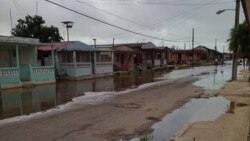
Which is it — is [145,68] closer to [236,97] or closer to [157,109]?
[236,97]

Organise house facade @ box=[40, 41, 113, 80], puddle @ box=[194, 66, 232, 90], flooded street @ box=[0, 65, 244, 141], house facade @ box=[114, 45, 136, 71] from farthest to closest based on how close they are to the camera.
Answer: house facade @ box=[114, 45, 136, 71]
house facade @ box=[40, 41, 113, 80]
puddle @ box=[194, 66, 232, 90]
flooded street @ box=[0, 65, 244, 141]

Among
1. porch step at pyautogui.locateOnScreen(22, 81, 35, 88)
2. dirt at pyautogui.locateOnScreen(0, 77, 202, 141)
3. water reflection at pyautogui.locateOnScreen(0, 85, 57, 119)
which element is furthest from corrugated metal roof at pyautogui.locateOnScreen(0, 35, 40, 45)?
dirt at pyautogui.locateOnScreen(0, 77, 202, 141)

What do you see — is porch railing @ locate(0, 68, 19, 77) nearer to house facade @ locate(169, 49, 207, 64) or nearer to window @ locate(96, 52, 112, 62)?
window @ locate(96, 52, 112, 62)

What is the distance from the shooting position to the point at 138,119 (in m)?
12.8

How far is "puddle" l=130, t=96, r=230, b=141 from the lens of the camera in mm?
10720

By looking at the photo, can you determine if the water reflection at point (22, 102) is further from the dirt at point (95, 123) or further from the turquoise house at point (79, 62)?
the turquoise house at point (79, 62)

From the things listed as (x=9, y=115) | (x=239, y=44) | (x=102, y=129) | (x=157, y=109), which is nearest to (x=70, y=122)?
(x=102, y=129)

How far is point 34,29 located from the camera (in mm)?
50969

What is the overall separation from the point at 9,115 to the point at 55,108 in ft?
7.12

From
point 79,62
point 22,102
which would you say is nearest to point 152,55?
point 79,62

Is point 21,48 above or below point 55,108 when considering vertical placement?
above

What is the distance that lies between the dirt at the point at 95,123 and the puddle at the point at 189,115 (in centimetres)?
37

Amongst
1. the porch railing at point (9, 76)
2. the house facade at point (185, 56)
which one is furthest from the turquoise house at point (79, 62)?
the house facade at point (185, 56)

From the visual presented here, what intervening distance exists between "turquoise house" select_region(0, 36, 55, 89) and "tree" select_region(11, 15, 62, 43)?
74.1ft
